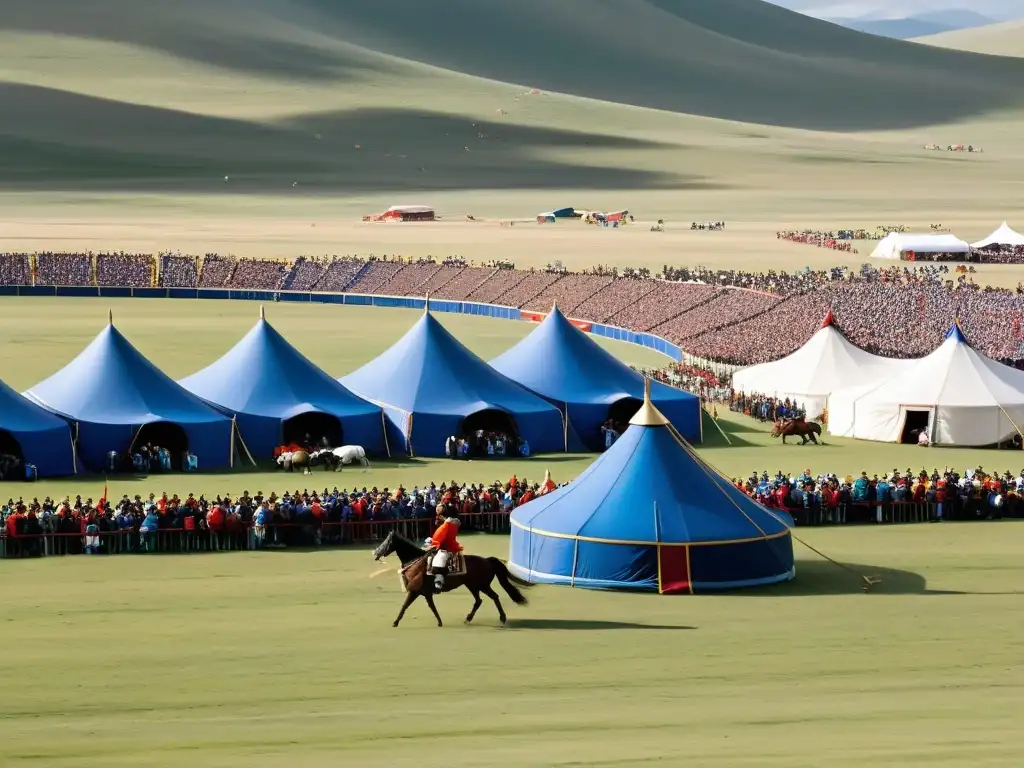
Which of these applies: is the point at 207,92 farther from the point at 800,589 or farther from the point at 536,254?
the point at 800,589

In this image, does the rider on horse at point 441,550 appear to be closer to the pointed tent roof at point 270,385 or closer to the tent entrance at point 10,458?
the tent entrance at point 10,458

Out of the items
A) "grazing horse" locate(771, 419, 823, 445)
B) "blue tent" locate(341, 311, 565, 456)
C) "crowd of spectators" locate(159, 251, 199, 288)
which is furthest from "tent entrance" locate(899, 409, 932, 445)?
"crowd of spectators" locate(159, 251, 199, 288)

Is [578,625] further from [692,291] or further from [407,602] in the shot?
[692,291]

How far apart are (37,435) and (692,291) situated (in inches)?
1285

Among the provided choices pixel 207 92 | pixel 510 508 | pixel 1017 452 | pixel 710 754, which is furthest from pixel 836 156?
pixel 710 754

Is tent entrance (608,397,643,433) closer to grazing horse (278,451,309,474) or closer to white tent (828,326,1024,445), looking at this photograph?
white tent (828,326,1024,445)

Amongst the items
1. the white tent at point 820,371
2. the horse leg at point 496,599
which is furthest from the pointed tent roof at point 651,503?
the white tent at point 820,371

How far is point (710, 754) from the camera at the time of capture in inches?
639

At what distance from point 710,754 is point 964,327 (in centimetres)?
3655

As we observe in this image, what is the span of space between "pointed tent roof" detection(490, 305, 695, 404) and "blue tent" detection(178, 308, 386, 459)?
356 cm

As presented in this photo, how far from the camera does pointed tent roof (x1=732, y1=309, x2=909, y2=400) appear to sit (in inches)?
1583

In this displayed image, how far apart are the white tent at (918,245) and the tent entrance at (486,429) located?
161ft

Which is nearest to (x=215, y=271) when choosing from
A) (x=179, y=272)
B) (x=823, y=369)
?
(x=179, y=272)

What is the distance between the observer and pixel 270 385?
34156mm
